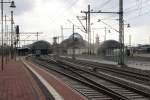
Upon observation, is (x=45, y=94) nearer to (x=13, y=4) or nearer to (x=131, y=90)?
(x=131, y=90)

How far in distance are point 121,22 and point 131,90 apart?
28362 mm

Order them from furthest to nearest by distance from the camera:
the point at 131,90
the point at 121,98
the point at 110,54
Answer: the point at 110,54 → the point at 131,90 → the point at 121,98

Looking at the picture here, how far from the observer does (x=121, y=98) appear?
17.6 m

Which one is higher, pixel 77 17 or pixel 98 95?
pixel 77 17

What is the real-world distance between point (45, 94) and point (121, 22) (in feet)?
106

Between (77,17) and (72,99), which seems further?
(77,17)

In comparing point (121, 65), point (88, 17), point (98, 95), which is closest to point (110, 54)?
point (88, 17)

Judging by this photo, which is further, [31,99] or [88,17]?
[88,17]

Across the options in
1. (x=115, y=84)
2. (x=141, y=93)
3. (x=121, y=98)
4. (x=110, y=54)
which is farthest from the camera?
(x=110, y=54)

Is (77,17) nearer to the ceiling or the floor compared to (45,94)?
nearer to the ceiling

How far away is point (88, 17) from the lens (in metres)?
79.2

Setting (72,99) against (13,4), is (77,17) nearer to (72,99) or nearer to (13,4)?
(13,4)

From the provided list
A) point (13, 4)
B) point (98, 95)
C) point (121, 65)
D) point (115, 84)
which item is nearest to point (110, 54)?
point (121, 65)

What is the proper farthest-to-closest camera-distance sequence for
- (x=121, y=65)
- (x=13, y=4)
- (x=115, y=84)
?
1. (x=121, y=65)
2. (x=13, y=4)
3. (x=115, y=84)
